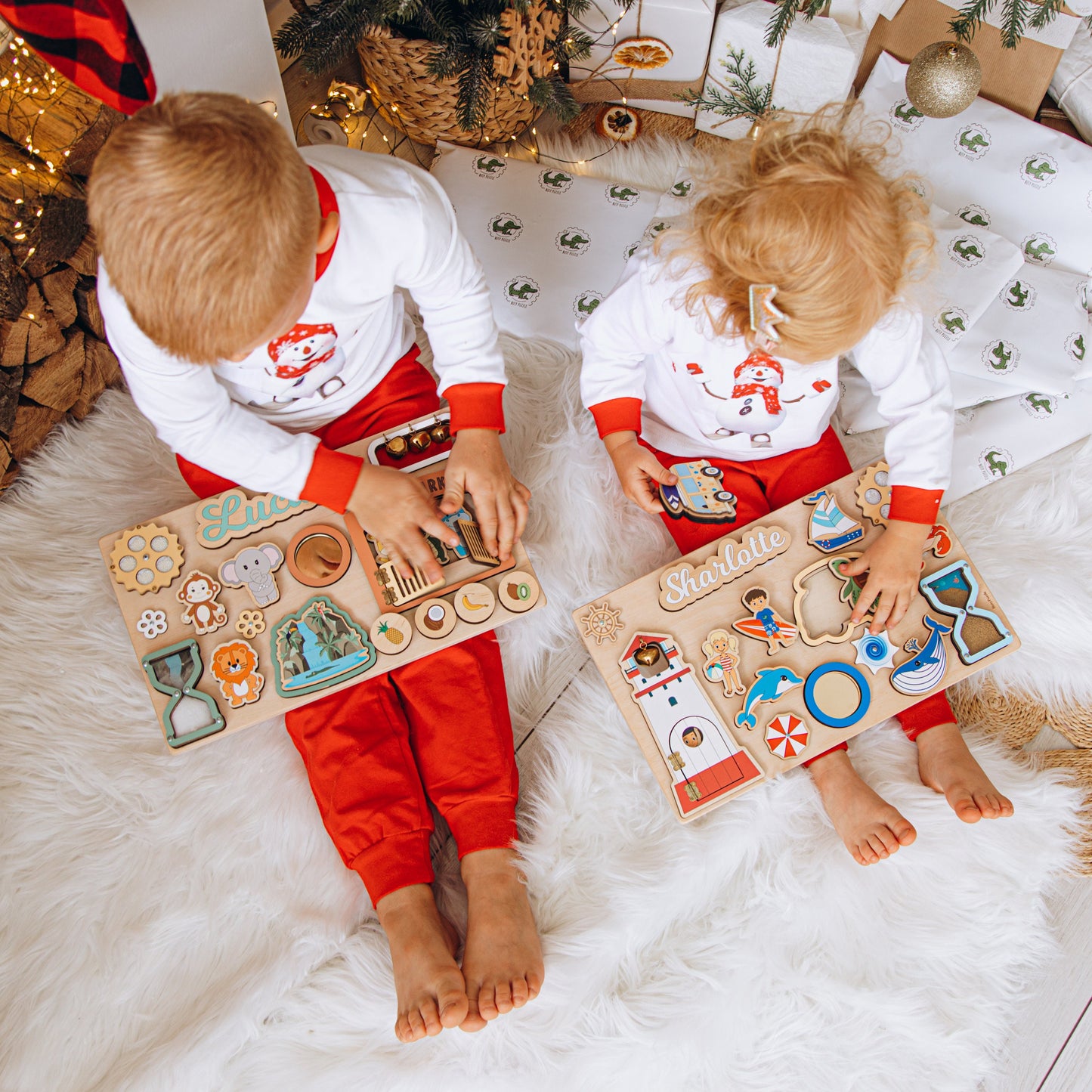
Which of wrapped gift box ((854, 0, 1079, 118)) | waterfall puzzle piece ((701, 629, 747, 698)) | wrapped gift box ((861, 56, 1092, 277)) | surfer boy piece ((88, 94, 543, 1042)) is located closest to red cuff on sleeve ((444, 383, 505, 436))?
surfer boy piece ((88, 94, 543, 1042))

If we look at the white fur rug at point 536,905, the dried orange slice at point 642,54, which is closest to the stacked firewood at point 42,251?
the white fur rug at point 536,905

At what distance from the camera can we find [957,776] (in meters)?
0.89

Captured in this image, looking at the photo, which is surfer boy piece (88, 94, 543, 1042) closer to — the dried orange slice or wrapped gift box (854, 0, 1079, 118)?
the dried orange slice

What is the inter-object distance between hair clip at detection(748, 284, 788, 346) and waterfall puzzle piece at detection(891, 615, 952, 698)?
1.18 feet

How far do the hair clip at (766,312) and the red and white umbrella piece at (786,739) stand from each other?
379 millimetres

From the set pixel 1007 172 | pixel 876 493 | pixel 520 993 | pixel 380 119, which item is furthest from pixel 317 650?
pixel 1007 172

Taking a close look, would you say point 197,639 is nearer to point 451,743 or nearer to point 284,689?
point 284,689

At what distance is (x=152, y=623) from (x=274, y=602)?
4.8 inches

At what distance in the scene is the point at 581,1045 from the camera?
33.7 inches

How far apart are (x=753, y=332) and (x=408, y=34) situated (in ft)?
1.88

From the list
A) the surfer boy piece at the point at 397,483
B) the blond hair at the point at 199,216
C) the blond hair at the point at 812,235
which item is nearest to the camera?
the blond hair at the point at 199,216

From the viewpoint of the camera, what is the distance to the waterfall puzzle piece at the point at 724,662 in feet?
2.77

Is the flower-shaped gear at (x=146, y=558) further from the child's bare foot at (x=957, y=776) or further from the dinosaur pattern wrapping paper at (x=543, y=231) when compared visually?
the child's bare foot at (x=957, y=776)

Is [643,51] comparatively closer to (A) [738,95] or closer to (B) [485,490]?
(A) [738,95]
